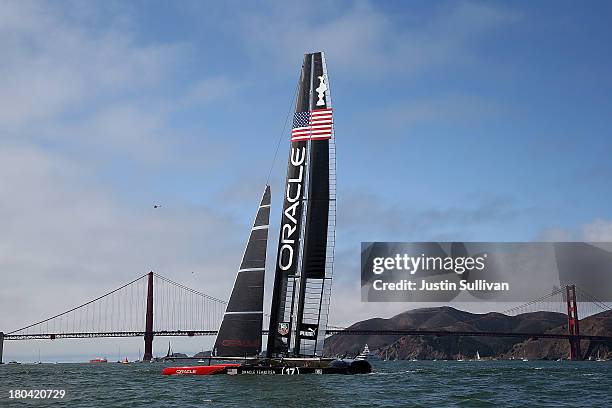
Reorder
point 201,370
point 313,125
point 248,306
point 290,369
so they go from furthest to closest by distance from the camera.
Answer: point 201,370
point 313,125
point 248,306
point 290,369

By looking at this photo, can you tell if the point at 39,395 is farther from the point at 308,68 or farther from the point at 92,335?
the point at 92,335

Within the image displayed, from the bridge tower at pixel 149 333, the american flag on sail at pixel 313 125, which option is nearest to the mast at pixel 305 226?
the american flag on sail at pixel 313 125

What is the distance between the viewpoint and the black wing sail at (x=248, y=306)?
91.6 ft

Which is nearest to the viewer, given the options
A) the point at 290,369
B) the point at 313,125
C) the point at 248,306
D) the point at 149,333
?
the point at 290,369

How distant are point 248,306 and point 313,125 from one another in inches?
299

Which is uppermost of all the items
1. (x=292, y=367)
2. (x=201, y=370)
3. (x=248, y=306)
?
(x=248, y=306)

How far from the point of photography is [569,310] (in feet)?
391

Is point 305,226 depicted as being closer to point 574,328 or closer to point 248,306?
point 248,306

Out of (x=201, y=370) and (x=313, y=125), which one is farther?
(x=201, y=370)

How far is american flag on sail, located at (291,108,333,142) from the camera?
2845 cm

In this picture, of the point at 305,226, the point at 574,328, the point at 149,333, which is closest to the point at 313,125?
the point at 305,226

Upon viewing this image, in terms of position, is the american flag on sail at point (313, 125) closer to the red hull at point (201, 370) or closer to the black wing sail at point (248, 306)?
the black wing sail at point (248, 306)

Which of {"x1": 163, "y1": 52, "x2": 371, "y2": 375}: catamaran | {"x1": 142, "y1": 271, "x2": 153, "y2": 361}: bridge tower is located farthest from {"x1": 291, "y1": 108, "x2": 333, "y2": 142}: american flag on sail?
{"x1": 142, "y1": 271, "x2": 153, "y2": 361}: bridge tower

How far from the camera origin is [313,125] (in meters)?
28.5
